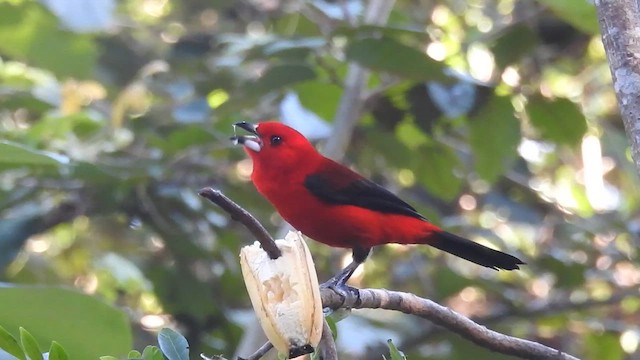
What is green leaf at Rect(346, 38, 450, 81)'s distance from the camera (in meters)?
2.70

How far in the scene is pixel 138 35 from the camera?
205 inches

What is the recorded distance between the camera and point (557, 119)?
3.09 meters

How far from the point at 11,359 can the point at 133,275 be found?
7.68ft

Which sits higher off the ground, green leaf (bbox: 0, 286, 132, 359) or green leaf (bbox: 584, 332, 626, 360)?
green leaf (bbox: 584, 332, 626, 360)

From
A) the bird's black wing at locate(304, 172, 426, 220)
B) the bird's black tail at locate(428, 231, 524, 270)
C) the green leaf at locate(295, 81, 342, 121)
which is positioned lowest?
the bird's black wing at locate(304, 172, 426, 220)

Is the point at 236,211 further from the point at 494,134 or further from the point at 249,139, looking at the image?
the point at 494,134

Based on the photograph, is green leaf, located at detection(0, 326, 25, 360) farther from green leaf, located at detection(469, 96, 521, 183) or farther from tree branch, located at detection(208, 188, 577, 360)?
green leaf, located at detection(469, 96, 521, 183)

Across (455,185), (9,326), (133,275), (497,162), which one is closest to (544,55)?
(455,185)

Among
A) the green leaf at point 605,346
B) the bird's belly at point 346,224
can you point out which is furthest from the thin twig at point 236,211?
the green leaf at point 605,346

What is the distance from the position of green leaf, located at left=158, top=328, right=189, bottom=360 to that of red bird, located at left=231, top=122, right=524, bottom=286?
139cm

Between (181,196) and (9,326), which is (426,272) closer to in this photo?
(181,196)

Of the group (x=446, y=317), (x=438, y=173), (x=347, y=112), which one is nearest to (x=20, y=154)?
(x=446, y=317)

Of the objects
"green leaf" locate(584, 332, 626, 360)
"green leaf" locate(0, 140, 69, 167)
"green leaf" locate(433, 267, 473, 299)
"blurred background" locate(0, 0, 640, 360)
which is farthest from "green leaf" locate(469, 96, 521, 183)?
"green leaf" locate(0, 140, 69, 167)

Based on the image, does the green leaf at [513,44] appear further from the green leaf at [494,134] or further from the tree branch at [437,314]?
the tree branch at [437,314]
